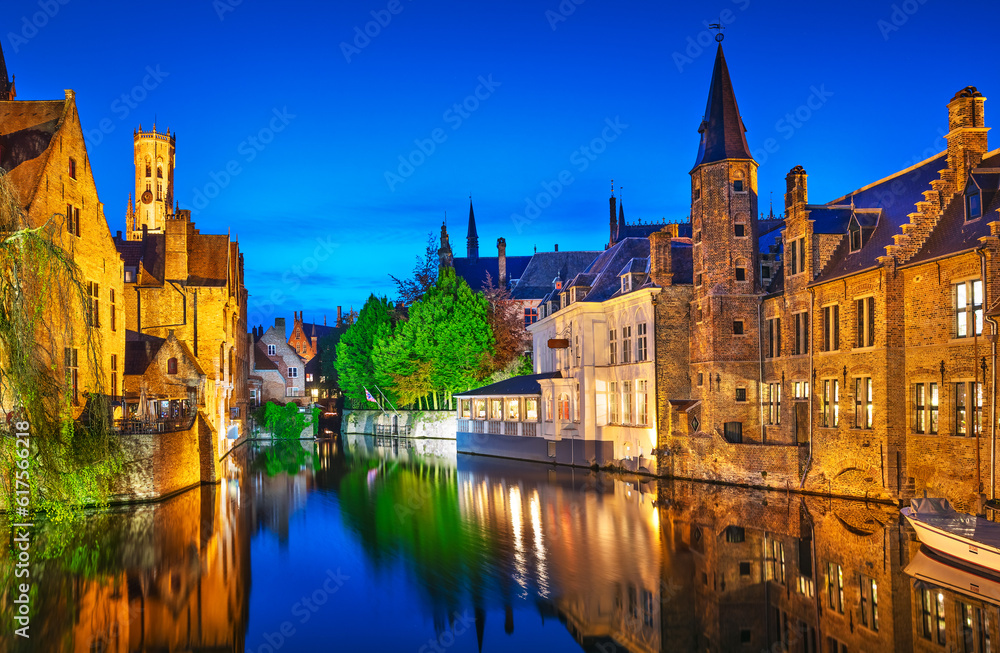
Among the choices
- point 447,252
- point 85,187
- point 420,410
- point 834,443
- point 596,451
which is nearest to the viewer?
point 834,443

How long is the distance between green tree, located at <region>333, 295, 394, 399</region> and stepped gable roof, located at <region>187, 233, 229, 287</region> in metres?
22.1

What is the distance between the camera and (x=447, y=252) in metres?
83.6

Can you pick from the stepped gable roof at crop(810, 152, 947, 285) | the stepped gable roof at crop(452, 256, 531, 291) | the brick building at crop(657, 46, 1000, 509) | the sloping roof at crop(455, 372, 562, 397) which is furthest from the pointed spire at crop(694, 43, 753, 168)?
the stepped gable roof at crop(452, 256, 531, 291)

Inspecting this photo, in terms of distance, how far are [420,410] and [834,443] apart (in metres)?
44.8

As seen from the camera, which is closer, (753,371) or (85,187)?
(85,187)

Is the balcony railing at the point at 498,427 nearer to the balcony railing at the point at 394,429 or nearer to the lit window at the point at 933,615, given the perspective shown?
the balcony railing at the point at 394,429

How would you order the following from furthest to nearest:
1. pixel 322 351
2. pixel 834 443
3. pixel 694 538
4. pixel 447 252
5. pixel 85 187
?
1. pixel 322 351
2. pixel 447 252
3. pixel 85 187
4. pixel 834 443
5. pixel 694 538

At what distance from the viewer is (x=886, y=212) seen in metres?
29.1

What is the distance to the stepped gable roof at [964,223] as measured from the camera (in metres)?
23.6

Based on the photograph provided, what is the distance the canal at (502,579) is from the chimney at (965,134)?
11127 millimetres

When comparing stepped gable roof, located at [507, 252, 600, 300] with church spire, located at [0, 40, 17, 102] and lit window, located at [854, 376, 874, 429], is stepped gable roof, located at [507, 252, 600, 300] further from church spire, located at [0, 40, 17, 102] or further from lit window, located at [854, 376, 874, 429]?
lit window, located at [854, 376, 874, 429]

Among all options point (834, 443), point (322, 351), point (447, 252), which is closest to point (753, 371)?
point (834, 443)

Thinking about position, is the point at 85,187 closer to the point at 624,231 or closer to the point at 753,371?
the point at 753,371

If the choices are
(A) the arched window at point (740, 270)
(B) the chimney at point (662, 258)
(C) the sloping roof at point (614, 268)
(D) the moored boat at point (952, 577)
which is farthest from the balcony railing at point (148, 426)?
(D) the moored boat at point (952, 577)
